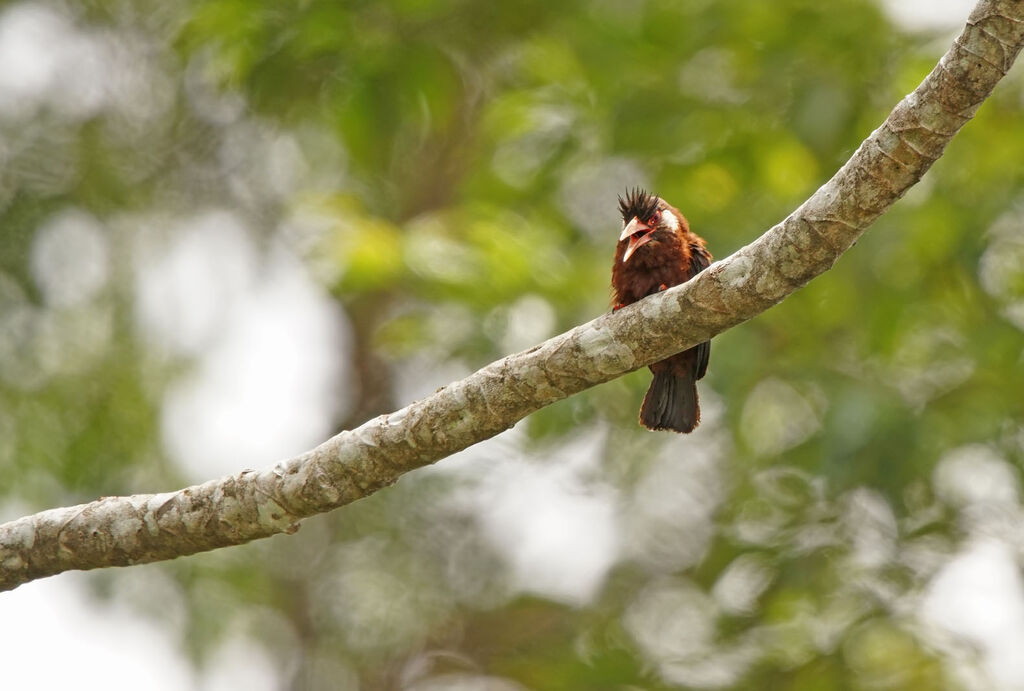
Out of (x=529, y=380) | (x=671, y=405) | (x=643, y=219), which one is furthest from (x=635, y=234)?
(x=529, y=380)

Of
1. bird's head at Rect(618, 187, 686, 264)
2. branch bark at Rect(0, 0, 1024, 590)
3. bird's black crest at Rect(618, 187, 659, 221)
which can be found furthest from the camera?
bird's black crest at Rect(618, 187, 659, 221)

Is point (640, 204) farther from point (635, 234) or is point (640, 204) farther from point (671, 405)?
point (671, 405)

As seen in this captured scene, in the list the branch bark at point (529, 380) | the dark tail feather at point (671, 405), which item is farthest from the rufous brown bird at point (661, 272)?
the branch bark at point (529, 380)

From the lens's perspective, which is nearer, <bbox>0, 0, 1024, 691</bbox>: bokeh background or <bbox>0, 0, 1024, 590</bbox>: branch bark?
<bbox>0, 0, 1024, 590</bbox>: branch bark

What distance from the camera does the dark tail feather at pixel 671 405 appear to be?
4160 millimetres

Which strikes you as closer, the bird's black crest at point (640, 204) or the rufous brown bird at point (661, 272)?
the rufous brown bird at point (661, 272)

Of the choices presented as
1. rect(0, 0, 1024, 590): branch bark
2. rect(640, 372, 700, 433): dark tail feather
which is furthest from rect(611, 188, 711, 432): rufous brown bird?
rect(0, 0, 1024, 590): branch bark

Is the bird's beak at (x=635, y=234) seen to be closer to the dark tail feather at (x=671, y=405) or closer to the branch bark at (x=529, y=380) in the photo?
the dark tail feather at (x=671, y=405)

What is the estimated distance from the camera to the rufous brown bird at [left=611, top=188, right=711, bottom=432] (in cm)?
389

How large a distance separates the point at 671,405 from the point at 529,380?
3.71 ft

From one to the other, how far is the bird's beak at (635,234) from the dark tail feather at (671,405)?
520 mm

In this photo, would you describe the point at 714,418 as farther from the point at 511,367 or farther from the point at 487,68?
the point at 511,367

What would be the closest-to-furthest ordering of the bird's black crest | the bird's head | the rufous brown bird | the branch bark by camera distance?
the branch bark < the rufous brown bird < the bird's head < the bird's black crest

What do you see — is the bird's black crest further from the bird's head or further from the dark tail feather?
the dark tail feather
